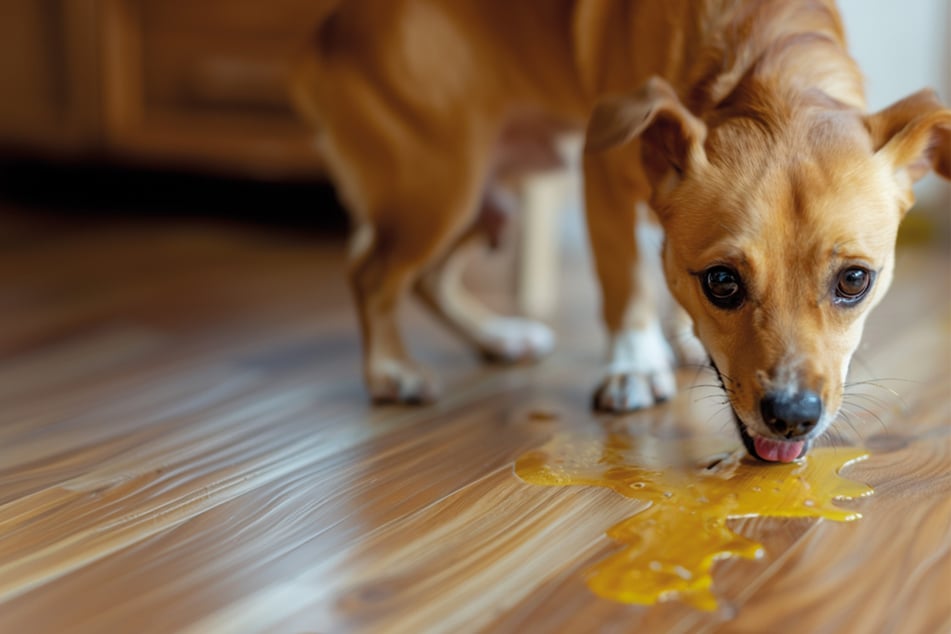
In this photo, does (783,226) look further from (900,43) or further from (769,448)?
(900,43)

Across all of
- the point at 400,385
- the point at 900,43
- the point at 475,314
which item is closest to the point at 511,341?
the point at 475,314

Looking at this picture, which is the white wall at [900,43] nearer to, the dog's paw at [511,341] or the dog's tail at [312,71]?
the dog's paw at [511,341]

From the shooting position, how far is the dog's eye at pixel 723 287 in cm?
149

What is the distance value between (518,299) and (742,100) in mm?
1172

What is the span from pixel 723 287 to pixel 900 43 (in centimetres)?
182

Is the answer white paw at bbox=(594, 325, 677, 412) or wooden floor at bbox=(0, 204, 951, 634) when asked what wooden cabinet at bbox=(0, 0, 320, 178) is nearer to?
wooden floor at bbox=(0, 204, 951, 634)

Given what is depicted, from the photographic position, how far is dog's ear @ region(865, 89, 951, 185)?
1.51m

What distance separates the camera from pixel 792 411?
141 centimetres

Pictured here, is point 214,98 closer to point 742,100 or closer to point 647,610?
point 742,100

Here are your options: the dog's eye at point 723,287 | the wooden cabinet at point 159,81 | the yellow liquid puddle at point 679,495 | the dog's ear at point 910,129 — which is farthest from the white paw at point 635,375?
the wooden cabinet at point 159,81

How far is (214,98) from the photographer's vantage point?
3428 mm

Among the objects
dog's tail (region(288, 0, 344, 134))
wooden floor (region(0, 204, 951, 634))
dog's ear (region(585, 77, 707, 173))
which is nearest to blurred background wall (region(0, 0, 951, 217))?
wooden floor (region(0, 204, 951, 634))

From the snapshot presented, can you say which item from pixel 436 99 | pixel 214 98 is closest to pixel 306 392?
pixel 436 99

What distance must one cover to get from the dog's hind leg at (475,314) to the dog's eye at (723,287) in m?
0.78
